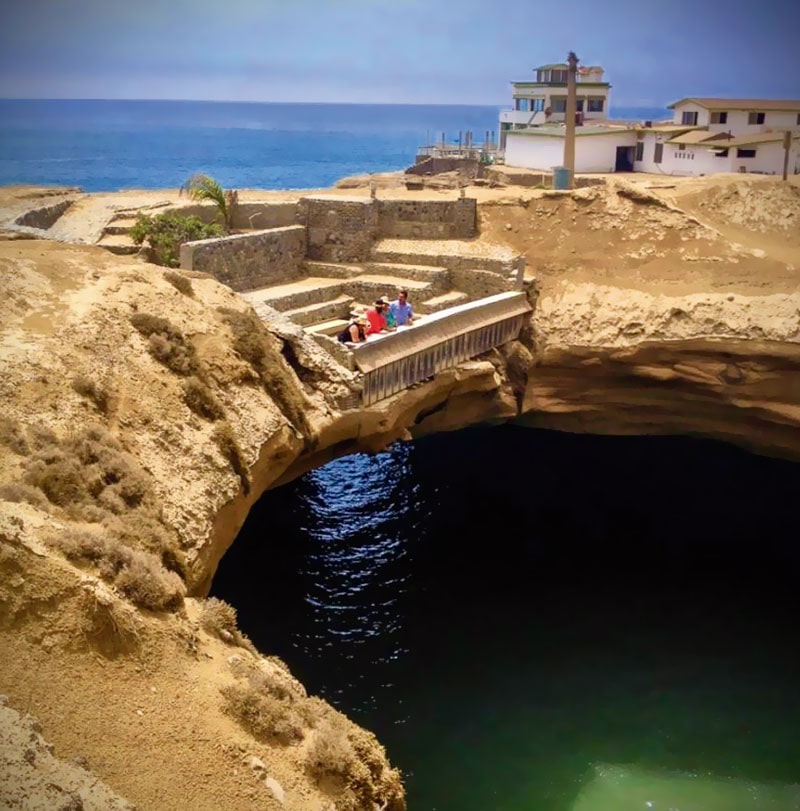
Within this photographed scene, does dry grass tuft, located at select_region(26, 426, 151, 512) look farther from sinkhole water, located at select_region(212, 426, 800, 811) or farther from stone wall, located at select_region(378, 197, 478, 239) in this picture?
stone wall, located at select_region(378, 197, 478, 239)

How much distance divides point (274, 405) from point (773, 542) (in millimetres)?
14294

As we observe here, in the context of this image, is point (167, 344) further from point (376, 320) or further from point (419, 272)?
point (419, 272)

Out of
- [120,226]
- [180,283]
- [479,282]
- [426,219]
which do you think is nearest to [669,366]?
[479,282]

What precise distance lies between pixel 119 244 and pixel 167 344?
719cm

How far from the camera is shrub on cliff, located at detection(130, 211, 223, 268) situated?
20250 millimetres

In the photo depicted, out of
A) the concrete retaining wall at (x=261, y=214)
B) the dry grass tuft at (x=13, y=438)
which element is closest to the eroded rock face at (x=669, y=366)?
the concrete retaining wall at (x=261, y=214)

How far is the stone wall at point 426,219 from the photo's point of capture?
2466 centimetres

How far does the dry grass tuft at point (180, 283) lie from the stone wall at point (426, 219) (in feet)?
30.1

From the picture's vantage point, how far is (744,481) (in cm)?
2542

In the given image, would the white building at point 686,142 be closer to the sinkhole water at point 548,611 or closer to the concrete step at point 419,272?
the sinkhole water at point 548,611

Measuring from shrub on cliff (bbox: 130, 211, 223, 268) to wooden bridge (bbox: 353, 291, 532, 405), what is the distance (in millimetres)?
5691

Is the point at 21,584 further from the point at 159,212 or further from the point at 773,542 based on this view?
the point at 773,542

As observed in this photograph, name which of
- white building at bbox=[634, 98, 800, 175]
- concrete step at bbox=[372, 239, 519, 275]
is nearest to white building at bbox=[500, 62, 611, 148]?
white building at bbox=[634, 98, 800, 175]

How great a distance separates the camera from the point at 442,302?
2183 cm
